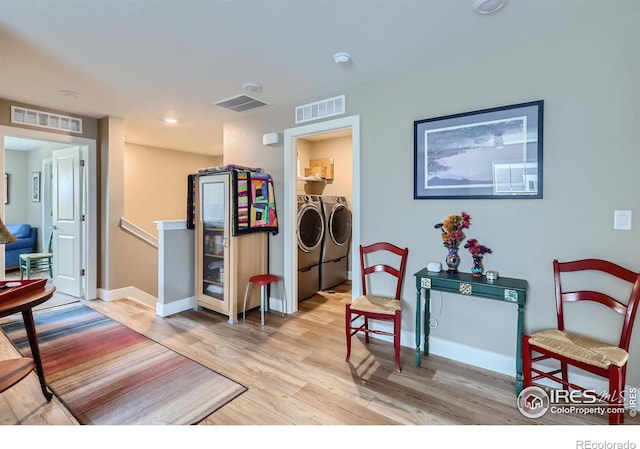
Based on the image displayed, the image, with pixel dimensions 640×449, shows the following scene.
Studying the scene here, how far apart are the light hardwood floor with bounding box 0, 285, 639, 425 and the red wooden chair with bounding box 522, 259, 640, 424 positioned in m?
0.28

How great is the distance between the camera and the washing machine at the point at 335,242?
4336 millimetres

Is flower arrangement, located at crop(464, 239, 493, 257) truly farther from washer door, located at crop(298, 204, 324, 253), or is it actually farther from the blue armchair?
the blue armchair

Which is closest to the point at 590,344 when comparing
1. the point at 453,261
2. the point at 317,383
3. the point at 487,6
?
the point at 453,261

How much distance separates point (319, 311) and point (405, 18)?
9.69 ft

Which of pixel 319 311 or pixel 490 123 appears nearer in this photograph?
pixel 490 123

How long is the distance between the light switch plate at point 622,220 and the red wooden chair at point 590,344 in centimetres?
24

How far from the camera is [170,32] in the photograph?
207 centimetres

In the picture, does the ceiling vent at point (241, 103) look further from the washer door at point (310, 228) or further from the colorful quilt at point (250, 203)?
the washer door at point (310, 228)

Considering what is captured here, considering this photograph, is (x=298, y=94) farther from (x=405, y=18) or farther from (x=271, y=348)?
(x=271, y=348)

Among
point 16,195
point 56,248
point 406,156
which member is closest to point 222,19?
point 406,156

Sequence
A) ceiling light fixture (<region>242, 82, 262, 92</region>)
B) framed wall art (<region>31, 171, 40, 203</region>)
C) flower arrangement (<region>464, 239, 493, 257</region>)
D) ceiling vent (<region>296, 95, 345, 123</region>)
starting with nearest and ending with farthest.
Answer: flower arrangement (<region>464, 239, 493, 257</region>)
ceiling light fixture (<region>242, 82, 262, 92</region>)
ceiling vent (<region>296, 95, 345, 123</region>)
framed wall art (<region>31, 171, 40, 203</region>)

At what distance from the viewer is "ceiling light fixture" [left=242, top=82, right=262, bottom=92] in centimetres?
293

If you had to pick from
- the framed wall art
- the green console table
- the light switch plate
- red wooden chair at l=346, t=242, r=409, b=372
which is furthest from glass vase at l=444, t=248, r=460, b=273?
the framed wall art

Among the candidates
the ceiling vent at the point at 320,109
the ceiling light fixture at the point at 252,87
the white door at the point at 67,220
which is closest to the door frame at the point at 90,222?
the white door at the point at 67,220
